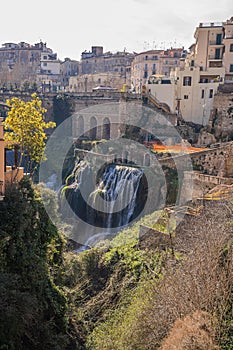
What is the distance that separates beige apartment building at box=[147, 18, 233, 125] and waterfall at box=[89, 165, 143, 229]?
9.93 metres

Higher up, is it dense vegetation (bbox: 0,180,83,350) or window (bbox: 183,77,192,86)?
window (bbox: 183,77,192,86)

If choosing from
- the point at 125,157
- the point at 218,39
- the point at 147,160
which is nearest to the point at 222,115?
the point at 218,39

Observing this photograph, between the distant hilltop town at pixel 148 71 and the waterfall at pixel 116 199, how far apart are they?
10.4 metres

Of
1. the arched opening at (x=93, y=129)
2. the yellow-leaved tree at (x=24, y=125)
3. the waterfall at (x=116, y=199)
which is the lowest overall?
the waterfall at (x=116, y=199)

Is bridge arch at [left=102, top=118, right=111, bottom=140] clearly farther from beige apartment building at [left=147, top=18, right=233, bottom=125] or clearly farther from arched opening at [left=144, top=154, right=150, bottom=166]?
arched opening at [left=144, top=154, right=150, bottom=166]

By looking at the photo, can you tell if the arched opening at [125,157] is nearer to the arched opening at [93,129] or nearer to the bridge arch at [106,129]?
the bridge arch at [106,129]

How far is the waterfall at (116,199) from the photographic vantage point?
21.9m

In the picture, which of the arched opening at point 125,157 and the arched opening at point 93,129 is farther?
the arched opening at point 93,129

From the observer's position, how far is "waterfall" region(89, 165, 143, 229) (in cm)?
2191

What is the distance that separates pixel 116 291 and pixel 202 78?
75.6ft

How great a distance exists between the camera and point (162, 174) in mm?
23031

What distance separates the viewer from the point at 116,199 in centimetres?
2242

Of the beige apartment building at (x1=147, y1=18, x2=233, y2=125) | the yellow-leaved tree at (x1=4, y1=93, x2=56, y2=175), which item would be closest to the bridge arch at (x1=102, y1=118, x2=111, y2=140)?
the beige apartment building at (x1=147, y1=18, x2=233, y2=125)

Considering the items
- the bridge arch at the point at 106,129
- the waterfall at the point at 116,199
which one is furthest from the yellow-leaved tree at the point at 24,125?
the bridge arch at the point at 106,129
